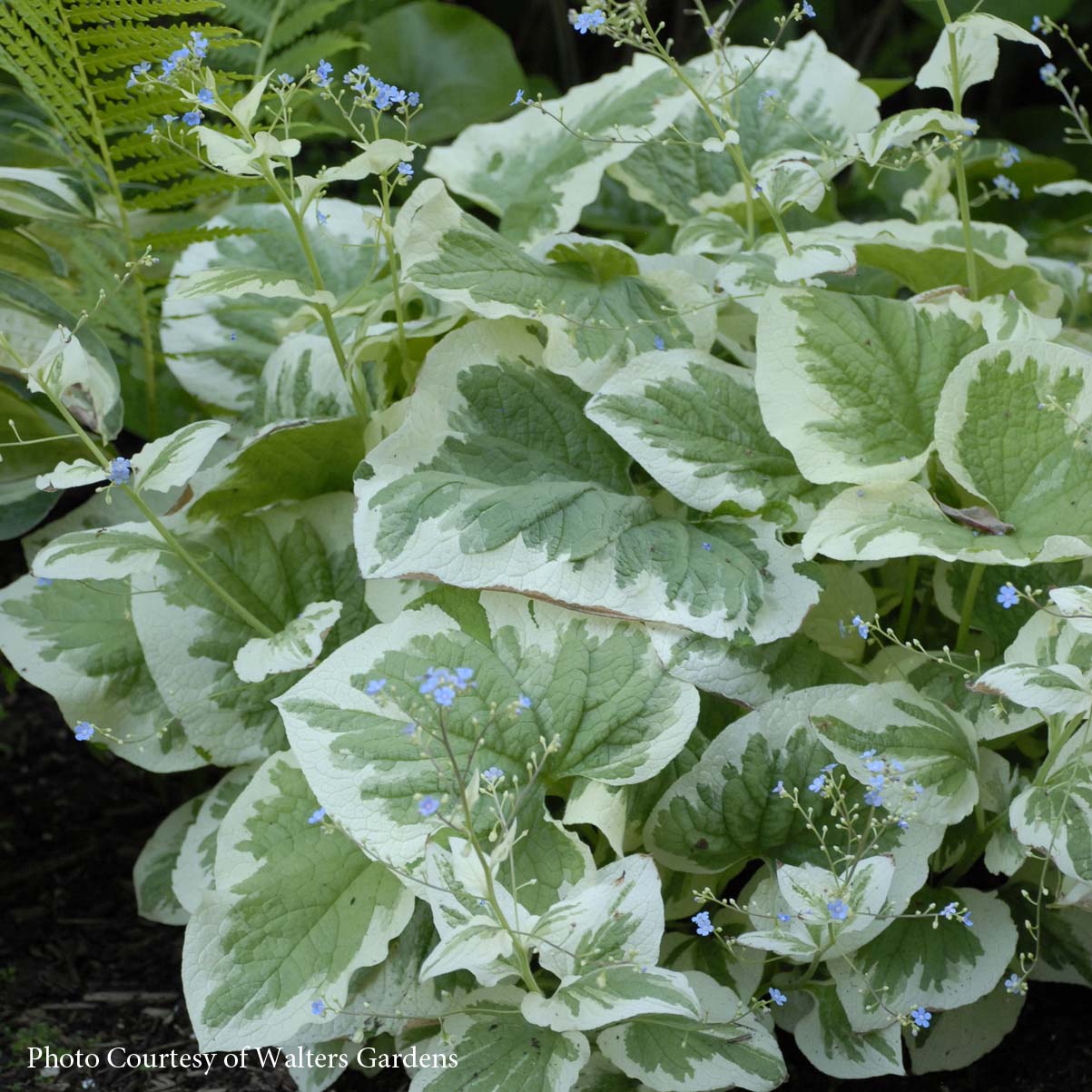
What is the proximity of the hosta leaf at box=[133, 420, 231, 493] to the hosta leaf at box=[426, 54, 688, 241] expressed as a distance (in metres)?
0.48

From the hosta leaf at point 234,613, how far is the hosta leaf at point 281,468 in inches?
0.9

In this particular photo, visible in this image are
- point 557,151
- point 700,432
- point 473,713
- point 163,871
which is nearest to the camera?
point 473,713

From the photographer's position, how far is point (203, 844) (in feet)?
A: 3.70

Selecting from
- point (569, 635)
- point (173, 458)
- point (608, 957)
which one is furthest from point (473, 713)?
point (173, 458)

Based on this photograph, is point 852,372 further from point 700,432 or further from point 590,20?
point 590,20

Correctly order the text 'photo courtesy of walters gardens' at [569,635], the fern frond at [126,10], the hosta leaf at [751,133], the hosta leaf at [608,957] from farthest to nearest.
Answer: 1. the hosta leaf at [751,133]
2. the fern frond at [126,10]
3. the text 'photo courtesy of walters gardens' at [569,635]
4. the hosta leaf at [608,957]

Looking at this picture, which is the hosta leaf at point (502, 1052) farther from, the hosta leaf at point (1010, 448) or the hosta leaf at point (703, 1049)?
the hosta leaf at point (1010, 448)

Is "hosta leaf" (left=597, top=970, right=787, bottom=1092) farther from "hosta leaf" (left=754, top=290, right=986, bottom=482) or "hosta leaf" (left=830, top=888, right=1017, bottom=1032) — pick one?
"hosta leaf" (left=754, top=290, right=986, bottom=482)

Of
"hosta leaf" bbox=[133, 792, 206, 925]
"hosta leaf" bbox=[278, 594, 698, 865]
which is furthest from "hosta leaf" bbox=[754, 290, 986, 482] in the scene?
"hosta leaf" bbox=[133, 792, 206, 925]

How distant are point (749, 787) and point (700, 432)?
1.00ft

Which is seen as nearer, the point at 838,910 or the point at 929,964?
the point at 838,910

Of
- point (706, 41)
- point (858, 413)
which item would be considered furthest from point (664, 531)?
point (706, 41)

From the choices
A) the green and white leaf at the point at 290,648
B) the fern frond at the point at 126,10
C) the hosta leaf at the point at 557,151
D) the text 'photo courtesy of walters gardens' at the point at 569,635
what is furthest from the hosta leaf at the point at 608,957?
the fern frond at the point at 126,10

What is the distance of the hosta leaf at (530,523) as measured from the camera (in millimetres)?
963
